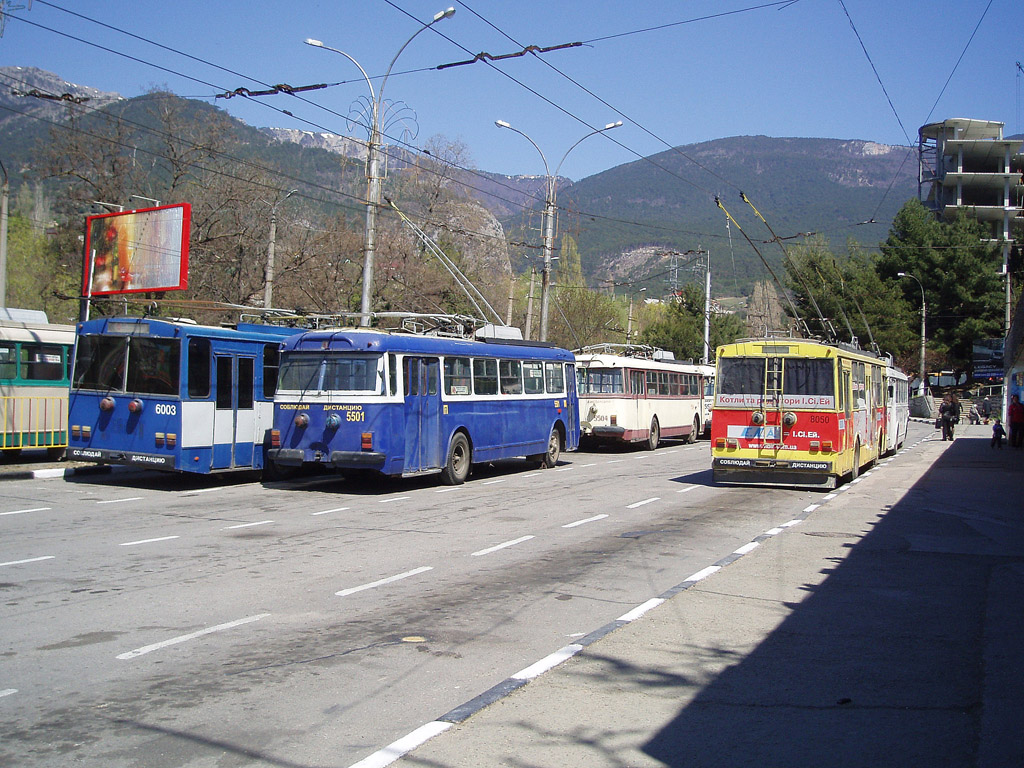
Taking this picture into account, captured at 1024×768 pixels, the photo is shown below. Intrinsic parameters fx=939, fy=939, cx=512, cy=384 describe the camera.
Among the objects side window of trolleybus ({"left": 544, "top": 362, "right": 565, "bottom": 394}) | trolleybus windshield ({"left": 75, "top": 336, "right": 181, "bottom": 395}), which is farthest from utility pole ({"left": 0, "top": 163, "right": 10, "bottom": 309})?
side window of trolleybus ({"left": 544, "top": 362, "right": 565, "bottom": 394})

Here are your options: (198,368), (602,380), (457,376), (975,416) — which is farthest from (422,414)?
(975,416)

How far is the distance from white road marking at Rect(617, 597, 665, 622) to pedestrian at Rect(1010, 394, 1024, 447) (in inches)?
1112

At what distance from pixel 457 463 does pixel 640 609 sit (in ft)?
35.4

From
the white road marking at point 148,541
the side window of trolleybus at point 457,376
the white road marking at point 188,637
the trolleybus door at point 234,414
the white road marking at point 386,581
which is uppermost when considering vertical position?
the side window of trolleybus at point 457,376

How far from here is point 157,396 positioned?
15922 mm

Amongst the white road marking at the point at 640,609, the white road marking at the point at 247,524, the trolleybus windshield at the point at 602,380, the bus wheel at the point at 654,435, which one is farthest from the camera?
the bus wheel at the point at 654,435

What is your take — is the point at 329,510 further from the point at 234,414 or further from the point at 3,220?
the point at 3,220

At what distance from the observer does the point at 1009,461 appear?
87.0ft

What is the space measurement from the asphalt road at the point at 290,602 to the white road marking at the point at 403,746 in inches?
3.0

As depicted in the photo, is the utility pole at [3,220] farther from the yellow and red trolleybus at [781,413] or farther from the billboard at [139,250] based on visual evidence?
the yellow and red trolleybus at [781,413]

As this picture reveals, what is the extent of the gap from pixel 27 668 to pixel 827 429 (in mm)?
14482

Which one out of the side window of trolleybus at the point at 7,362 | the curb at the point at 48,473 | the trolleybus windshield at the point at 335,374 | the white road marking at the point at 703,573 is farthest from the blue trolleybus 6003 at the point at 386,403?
the white road marking at the point at 703,573

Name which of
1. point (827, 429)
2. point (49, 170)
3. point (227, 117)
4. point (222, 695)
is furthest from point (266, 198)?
point (222, 695)

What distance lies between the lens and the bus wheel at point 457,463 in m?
18.0
